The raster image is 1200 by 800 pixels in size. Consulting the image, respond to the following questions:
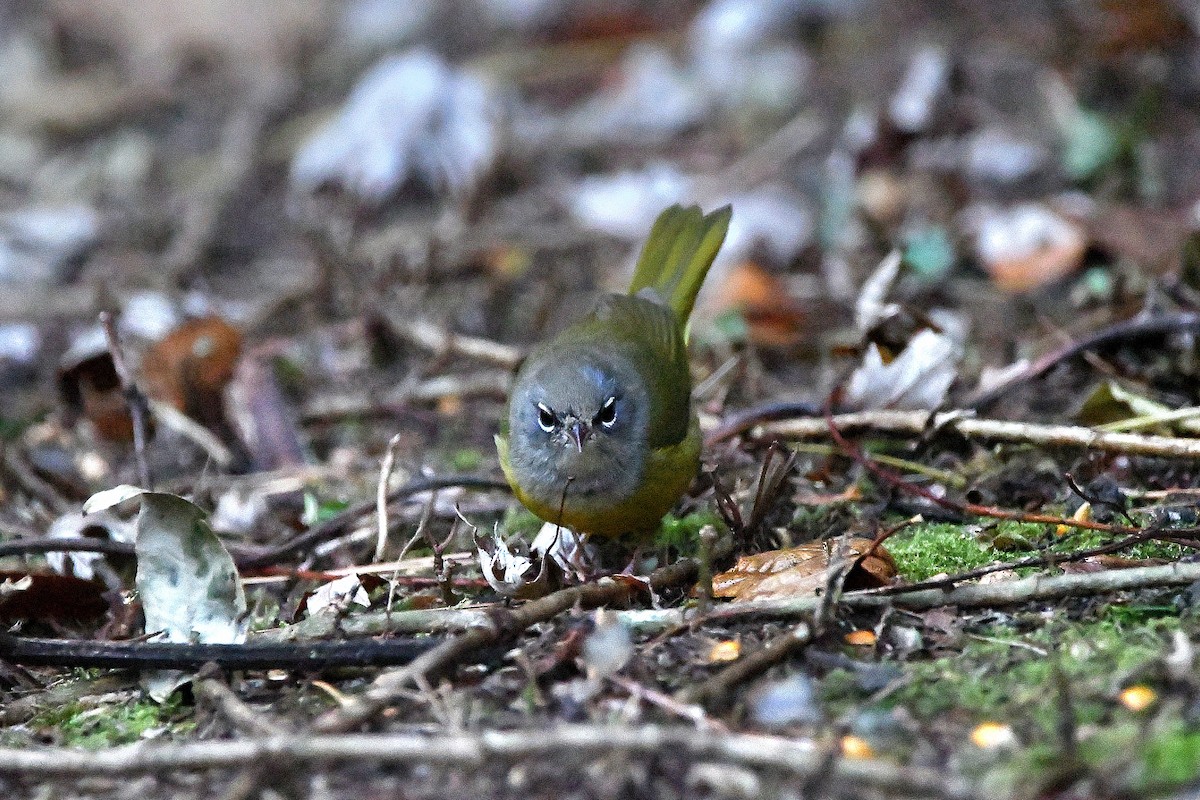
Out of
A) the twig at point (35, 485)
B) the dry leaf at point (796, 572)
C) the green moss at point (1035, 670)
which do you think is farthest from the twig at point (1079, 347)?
the twig at point (35, 485)

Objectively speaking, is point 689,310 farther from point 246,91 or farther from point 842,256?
point 246,91

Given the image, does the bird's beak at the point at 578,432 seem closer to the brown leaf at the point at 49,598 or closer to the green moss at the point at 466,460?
the green moss at the point at 466,460

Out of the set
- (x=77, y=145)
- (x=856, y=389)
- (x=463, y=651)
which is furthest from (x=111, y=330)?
(x=77, y=145)

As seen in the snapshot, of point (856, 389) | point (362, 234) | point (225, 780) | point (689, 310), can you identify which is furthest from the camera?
point (362, 234)

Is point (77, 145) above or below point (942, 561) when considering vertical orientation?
above

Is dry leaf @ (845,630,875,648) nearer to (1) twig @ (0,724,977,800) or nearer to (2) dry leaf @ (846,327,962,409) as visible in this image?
(1) twig @ (0,724,977,800)

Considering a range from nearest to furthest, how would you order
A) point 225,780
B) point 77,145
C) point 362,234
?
1. point 225,780
2. point 362,234
3. point 77,145

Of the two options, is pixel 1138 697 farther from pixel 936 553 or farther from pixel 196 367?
pixel 196 367
